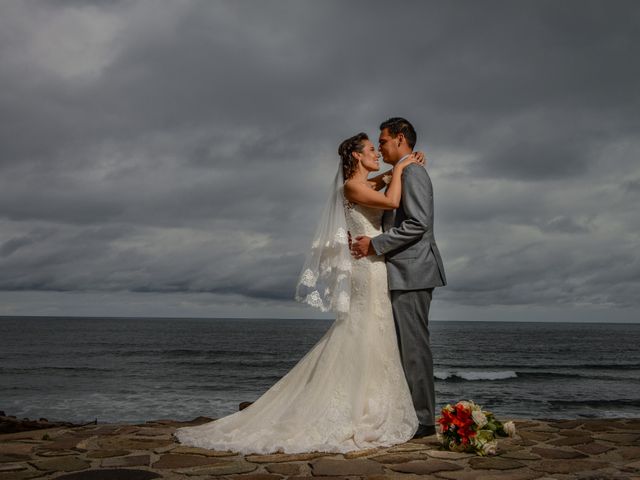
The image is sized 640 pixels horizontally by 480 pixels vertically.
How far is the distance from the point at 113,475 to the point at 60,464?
65 cm

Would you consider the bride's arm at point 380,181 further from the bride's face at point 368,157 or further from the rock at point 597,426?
the rock at point 597,426

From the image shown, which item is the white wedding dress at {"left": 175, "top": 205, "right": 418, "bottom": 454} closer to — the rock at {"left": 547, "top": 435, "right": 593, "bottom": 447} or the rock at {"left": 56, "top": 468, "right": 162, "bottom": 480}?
the rock at {"left": 56, "top": 468, "right": 162, "bottom": 480}

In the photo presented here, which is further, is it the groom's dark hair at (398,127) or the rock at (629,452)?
the groom's dark hair at (398,127)

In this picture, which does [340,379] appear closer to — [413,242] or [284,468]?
[284,468]

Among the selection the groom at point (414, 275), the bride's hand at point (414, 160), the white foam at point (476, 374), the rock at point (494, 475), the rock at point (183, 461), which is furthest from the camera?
the white foam at point (476, 374)

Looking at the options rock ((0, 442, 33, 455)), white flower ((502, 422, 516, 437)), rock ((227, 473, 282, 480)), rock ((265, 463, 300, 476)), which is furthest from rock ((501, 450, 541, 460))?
rock ((0, 442, 33, 455))

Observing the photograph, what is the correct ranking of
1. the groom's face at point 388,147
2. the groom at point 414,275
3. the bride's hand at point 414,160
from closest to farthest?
1. the groom at point 414,275
2. the bride's hand at point 414,160
3. the groom's face at point 388,147

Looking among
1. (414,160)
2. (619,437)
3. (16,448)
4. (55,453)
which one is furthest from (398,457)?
(16,448)

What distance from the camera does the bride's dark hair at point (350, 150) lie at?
5.14m

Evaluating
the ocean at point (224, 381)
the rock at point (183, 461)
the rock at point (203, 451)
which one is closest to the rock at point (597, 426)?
the rock at point (203, 451)

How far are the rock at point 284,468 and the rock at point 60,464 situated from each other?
55.2 inches

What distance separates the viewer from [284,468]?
4.02 m

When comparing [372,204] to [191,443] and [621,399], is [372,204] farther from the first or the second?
[621,399]

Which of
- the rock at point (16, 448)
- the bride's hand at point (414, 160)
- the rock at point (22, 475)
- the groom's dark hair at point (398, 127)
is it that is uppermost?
the groom's dark hair at point (398, 127)
